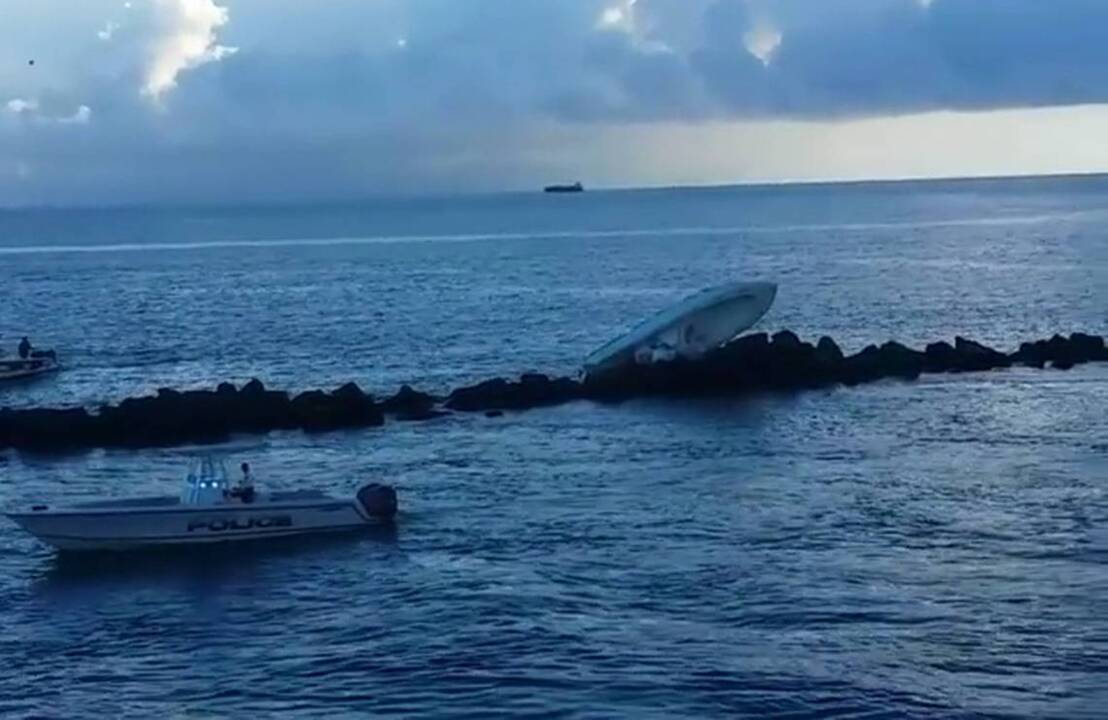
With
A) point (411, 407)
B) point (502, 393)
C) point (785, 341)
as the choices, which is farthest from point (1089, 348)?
point (411, 407)

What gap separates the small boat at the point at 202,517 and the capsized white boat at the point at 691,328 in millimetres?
19974

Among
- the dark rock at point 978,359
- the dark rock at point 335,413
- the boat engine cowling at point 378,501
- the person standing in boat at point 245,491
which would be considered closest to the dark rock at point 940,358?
the dark rock at point 978,359

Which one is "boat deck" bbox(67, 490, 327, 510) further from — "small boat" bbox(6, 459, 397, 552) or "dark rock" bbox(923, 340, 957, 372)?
"dark rock" bbox(923, 340, 957, 372)

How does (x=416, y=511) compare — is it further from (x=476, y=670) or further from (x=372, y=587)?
(x=476, y=670)

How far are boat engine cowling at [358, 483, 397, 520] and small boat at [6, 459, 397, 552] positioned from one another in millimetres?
17

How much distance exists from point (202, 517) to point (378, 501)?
3.00 m

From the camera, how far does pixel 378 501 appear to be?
30766 millimetres

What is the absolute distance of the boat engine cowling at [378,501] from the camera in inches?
1208

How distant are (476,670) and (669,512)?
9.79 metres

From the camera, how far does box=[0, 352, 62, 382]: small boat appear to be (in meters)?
59.5

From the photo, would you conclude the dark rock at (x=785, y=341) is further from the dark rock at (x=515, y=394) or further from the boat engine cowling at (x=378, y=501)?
the boat engine cowling at (x=378, y=501)

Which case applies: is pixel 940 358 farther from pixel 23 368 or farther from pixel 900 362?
pixel 23 368

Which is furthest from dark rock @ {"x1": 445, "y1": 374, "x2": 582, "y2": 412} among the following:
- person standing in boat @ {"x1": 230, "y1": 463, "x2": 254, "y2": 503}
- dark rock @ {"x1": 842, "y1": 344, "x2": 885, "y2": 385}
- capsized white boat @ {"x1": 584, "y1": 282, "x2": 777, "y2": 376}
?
person standing in boat @ {"x1": 230, "y1": 463, "x2": 254, "y2": 503}

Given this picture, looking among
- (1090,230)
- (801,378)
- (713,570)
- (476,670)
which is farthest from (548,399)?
(1090,230)
